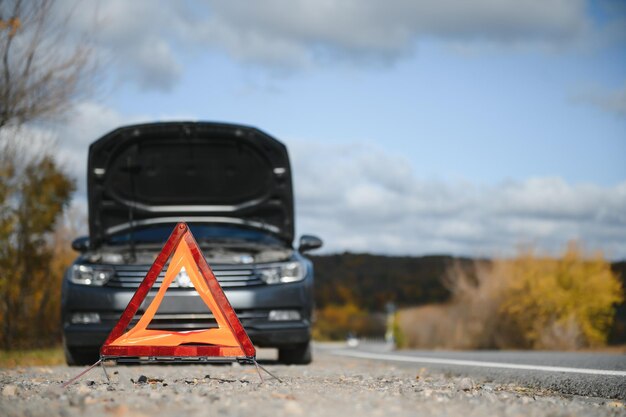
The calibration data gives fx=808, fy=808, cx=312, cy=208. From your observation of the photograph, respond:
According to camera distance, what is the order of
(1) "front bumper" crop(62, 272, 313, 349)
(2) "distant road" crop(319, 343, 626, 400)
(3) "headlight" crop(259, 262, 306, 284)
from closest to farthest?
(2) "distant road" crop(319, 343, 626, 400), (1) "front bumper" crop(62, 272, 313, 349), (3) "headlight" crop(259, 262, 306, 284)

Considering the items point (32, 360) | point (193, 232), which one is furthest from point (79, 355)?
point (32, 360)

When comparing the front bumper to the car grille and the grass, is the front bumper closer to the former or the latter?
the car grille

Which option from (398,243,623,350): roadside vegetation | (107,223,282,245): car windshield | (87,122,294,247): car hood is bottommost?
(398,243,623,350): roadside vegetation

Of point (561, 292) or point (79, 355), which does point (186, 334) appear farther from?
point (561, 292)

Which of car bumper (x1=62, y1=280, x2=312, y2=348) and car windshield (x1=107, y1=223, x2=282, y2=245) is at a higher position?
car windshield (x1=107, y1=223, x2=282, y2=245)

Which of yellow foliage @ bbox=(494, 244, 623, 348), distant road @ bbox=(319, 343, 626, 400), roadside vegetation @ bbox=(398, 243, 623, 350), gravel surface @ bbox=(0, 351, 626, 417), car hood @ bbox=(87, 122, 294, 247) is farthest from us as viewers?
yellow foliage @ bbox=(494, 244, 623, 348)

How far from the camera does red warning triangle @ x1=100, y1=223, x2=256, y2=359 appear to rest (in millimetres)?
5750

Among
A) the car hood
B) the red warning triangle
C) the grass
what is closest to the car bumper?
the car hood

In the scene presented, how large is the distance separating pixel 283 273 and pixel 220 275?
675 mm

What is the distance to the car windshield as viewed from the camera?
356 inches

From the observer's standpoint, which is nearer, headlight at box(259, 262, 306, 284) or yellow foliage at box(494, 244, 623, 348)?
headlight at box(259, 262, 306, 284)

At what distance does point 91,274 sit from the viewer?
846 centimetres

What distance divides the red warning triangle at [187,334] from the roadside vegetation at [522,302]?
144ft

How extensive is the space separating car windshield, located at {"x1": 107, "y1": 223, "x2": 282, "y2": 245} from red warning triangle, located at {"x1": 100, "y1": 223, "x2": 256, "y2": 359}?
3.08 meters
